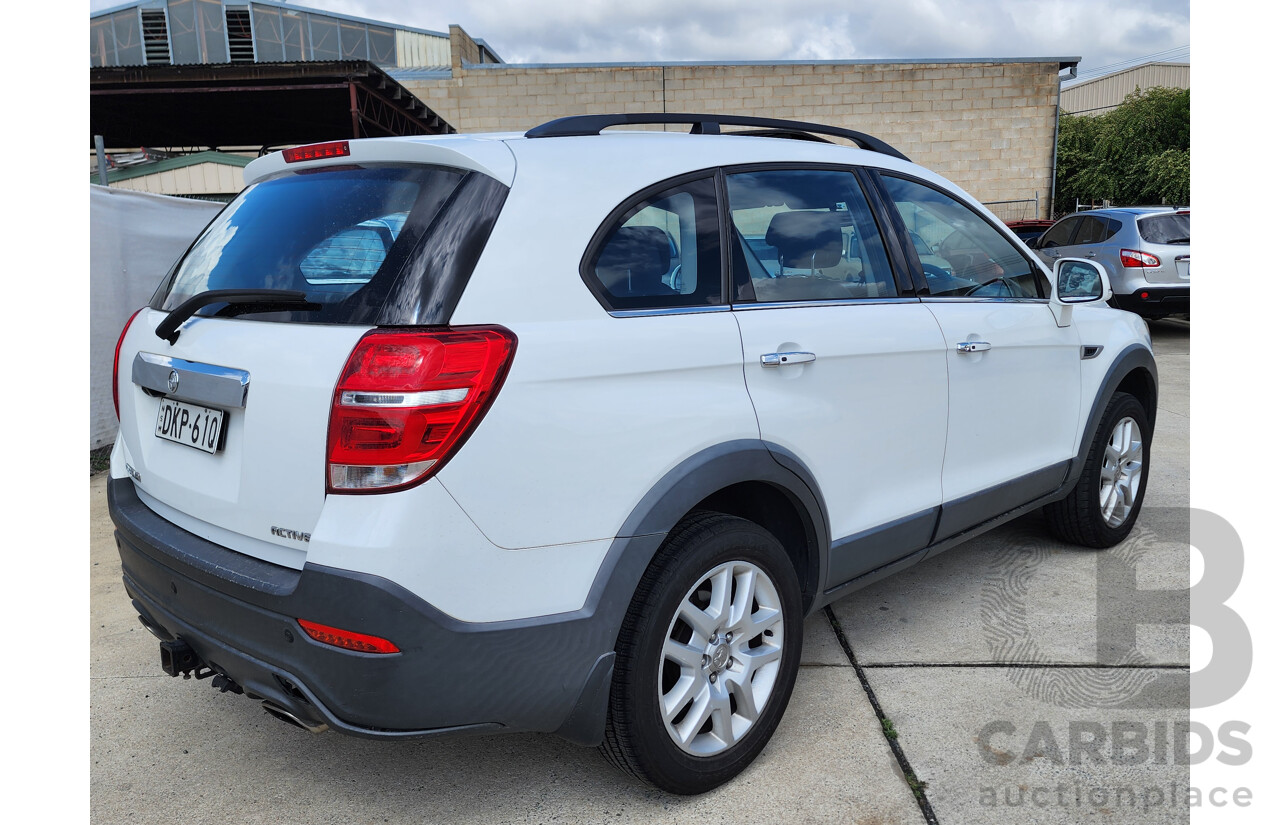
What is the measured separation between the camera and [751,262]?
2494mm

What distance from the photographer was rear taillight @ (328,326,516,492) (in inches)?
70.4

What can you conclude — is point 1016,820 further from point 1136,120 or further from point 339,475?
Answer: point 1136,120

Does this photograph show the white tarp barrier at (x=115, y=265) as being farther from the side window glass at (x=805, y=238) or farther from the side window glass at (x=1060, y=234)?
the side window glass at (x=1060, y=234)

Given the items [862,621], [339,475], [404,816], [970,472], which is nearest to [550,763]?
[404,816]

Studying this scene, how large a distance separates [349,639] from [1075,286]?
316 cm

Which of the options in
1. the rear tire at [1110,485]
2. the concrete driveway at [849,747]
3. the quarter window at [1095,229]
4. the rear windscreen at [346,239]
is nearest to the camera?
the rear windscreen at [346,239]

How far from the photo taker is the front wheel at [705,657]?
2.14 m

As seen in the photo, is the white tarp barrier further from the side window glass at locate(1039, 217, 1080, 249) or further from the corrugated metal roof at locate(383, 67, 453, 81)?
the corrugated metal roof at locate(383, 67, 453, 81)

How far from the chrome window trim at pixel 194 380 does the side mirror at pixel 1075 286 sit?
3035 mm

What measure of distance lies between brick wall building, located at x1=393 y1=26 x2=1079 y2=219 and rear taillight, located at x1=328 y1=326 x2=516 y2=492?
2256cm

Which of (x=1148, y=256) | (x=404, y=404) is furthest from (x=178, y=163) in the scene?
(x=404, y=404)

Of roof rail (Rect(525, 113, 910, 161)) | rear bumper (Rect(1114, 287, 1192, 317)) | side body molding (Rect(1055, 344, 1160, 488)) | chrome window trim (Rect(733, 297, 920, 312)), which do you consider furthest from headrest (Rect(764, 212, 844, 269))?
rear bumper (Rect(1114, 287, 1192, 317))

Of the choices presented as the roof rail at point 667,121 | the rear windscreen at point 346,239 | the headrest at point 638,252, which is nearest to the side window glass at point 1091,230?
the roof rail at point 667,121

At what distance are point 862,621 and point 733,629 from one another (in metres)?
1.30
